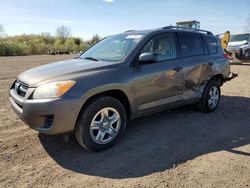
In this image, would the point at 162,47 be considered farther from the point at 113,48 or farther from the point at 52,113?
the point at 52,113

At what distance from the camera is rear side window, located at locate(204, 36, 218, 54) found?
659 cm

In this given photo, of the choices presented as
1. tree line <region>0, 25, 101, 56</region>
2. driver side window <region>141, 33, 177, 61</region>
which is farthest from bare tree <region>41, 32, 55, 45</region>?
→ driver side window <region>141, 33, 177, 61</region>

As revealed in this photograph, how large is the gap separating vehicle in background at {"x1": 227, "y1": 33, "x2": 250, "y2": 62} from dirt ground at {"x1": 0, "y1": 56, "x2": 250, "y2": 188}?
1336cm

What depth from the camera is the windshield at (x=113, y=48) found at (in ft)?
16.5

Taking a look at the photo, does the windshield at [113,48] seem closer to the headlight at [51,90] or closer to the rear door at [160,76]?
the rear door at [160,76]

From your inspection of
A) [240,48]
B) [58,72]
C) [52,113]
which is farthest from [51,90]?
[240,48]

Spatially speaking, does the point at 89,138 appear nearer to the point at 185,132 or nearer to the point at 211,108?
the point at 185,132

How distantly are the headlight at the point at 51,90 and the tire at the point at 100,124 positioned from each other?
0.42 metres

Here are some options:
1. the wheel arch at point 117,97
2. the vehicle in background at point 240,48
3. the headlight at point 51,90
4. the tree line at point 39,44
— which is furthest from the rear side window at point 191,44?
the tree line at point 39,44

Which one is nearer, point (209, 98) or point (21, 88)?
point (21, 88)

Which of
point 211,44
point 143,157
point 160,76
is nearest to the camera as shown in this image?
point 143,157

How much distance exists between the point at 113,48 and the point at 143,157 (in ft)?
6.84

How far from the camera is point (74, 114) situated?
4.04m

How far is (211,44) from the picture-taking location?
6.68m
